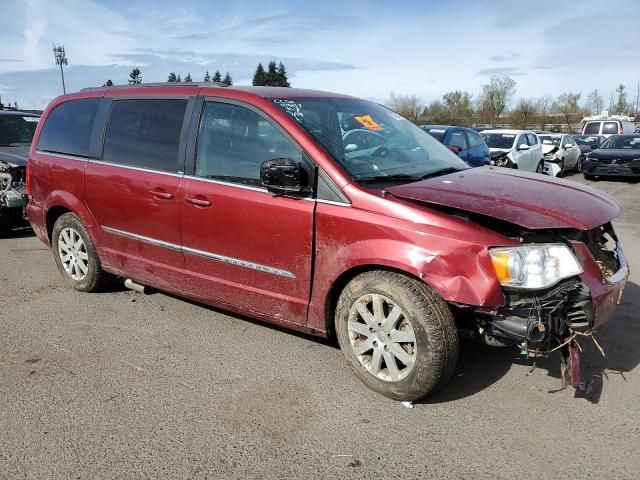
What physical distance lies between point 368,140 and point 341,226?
0.91 m

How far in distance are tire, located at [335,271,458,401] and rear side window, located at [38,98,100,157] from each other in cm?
293

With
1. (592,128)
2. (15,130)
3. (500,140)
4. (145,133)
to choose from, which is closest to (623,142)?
(500,140)

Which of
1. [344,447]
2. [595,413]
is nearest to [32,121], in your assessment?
[344,447]

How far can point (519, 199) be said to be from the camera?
127 inches

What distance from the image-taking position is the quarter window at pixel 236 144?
12.1 feet

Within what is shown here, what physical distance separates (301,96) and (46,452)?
2746 millimetres

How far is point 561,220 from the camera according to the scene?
301 centimetres

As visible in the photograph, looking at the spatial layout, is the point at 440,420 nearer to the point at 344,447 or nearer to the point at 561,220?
the point at 344,447

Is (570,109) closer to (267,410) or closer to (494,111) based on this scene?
(494,111)

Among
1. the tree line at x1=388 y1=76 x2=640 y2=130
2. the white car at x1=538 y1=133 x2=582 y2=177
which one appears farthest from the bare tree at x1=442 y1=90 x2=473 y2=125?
the white car at x1=538 y1=133 x2=582 y2=177

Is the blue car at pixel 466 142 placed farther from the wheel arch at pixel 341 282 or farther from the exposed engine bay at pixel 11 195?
the wheel arch at pixel 341 282

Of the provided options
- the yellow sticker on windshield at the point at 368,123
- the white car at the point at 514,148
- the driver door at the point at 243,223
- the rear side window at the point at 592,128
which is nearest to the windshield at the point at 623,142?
the white car at the point at 514,148

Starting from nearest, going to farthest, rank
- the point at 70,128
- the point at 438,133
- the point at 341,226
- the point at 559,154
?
1. the point at 341,226
2. the point at 70,128
3. the point at 438,133
4. the point at 559,154

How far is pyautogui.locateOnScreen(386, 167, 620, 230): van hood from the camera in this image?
2994 mm
